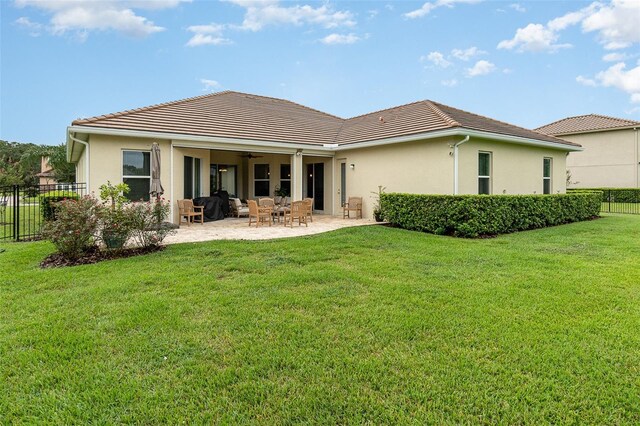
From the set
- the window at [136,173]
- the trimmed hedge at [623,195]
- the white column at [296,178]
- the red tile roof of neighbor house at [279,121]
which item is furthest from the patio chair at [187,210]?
the trimmed hedge at [623,195]

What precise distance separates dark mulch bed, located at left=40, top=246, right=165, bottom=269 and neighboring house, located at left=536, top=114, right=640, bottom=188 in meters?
31.5

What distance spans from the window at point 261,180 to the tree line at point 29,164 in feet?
94.6

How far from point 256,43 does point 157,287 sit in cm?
1613

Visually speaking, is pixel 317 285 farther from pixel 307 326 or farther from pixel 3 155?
pixel 3 155

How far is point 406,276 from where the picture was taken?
5.90 m

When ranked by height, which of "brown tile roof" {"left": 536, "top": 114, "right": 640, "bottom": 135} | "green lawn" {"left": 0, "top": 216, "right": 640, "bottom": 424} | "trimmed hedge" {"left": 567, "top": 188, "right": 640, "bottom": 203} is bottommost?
"green lawn" {"left": 0, "top": 216, "right": 640, "bottom": 424}

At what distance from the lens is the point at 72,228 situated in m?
7.31

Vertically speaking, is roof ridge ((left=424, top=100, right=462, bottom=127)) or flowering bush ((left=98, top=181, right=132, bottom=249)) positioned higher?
roof ridge ((left=424, top=100, right=462, bottom=127))

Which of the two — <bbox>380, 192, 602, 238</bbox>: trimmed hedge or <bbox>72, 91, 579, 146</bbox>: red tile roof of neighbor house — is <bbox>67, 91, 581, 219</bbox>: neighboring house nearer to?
<bbox>72, 91, 579, 146</bbox>: red tile roof of neighbor house

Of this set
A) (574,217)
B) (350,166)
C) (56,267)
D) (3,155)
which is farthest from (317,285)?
(3,155)

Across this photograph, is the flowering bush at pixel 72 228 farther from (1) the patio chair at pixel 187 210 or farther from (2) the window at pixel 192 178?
(2) the window at pixel 192 178

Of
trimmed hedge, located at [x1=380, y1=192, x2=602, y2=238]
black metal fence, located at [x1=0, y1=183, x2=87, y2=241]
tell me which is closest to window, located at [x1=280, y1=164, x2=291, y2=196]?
trimmed hedge, located at [x1=380, y1=192, x2=602, y2=238]

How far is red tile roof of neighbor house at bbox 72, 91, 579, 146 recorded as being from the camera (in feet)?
42.2

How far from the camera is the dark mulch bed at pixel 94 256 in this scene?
706 centimetres
